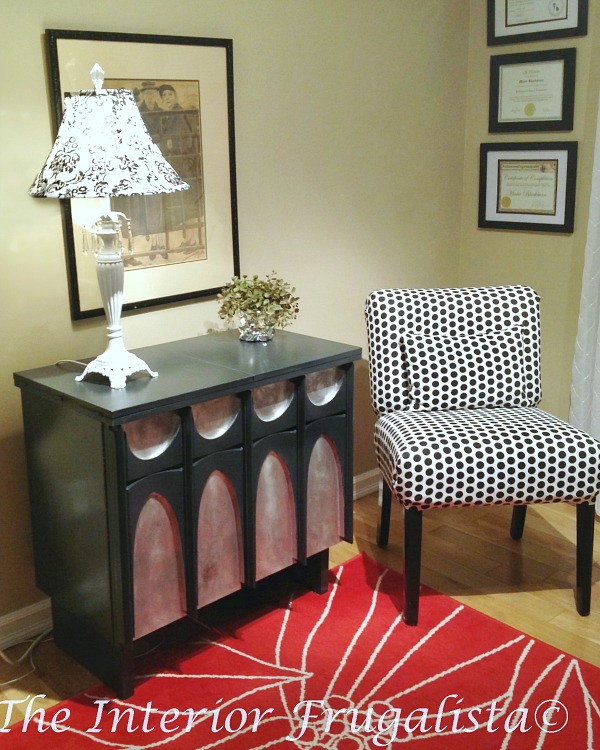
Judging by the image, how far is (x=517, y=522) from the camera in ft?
9.72

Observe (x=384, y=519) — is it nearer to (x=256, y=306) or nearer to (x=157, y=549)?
(x=256, y=306)

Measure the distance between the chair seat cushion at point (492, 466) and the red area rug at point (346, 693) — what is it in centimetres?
40

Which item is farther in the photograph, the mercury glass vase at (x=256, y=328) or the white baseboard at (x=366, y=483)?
the white baseboard at (x=366, y=483)

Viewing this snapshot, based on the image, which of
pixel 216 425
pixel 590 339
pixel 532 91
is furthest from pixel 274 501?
pixel 532 91

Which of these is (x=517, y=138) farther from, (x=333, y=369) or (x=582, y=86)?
(x=333, y=369)

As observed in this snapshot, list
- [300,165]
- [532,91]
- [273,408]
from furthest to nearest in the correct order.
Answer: [532,91] < [300,165] < [273,408]

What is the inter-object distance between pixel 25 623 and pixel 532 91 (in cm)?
262

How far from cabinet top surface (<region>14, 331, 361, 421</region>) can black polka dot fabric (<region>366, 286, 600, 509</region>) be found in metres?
0.34

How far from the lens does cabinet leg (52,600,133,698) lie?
7.03 ft

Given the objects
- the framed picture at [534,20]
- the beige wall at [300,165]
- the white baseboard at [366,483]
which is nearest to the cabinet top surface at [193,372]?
the beige wall at [300,165]

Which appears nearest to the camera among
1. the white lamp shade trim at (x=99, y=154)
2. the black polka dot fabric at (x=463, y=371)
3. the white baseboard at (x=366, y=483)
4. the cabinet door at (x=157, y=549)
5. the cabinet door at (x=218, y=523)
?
the white lamp shade trim at (x=99, y=154)

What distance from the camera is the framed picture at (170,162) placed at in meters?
2.30

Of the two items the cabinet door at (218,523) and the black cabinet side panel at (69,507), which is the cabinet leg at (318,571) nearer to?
the cabinet door at (218,523)

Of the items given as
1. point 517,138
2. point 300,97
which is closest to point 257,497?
point 300,97
